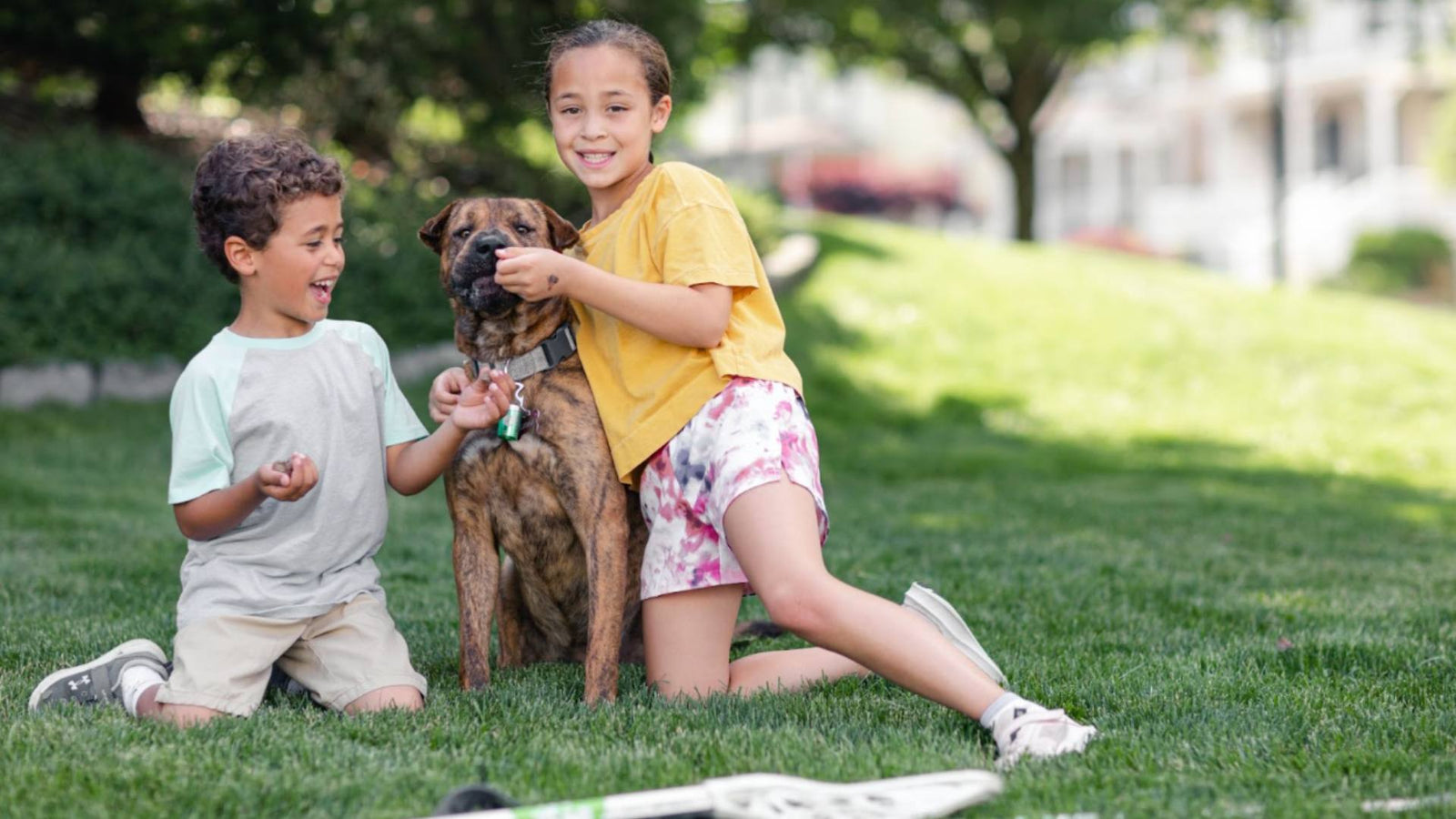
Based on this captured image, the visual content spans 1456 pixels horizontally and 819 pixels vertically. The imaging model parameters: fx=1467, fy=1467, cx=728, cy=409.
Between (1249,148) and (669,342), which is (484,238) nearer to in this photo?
(669,342)

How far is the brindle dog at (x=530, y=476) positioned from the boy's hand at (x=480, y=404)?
5.4 inches

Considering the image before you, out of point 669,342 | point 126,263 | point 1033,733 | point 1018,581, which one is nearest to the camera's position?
point 1033,733

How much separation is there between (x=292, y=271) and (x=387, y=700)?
1.06m

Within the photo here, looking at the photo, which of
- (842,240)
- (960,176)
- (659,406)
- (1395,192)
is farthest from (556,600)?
(960,176)

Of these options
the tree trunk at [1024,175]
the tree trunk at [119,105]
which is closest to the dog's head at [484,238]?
the tree trunk at [119,105]

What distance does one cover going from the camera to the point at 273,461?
11.0ft

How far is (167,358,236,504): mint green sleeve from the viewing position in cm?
340

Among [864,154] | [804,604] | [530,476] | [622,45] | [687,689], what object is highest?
[622,45]

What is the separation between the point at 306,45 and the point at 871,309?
5433 mm

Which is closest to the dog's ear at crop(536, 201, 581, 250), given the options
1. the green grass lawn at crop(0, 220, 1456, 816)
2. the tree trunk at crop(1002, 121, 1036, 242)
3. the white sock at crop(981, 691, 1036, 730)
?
the green grass lawn at crop(0, 220, 1456, 816)

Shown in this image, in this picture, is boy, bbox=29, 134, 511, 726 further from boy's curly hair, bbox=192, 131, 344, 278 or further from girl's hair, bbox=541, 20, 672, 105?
girl's hair, bbox=541, 20, 672, 105

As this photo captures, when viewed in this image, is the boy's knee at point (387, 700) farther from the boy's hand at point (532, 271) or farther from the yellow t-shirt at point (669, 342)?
the boy's hand at point (532, 271)

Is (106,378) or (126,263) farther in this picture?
(126,263)

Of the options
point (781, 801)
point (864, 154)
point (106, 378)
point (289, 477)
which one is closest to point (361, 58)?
point (106, 378)
